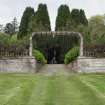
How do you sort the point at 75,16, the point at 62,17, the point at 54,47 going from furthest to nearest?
the point at 75,16, the point at 62,17, the point at 54,47

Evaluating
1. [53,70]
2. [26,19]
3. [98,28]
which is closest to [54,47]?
[98,28]

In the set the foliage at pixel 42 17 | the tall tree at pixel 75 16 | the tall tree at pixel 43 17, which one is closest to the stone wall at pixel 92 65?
the foliage at pixel 42 17

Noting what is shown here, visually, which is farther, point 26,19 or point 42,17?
point 26,19

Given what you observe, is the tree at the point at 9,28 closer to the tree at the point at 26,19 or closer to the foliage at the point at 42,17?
the tree at the point at 26,19

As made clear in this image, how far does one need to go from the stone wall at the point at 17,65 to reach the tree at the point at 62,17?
99.4 feet

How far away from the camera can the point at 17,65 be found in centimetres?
2859

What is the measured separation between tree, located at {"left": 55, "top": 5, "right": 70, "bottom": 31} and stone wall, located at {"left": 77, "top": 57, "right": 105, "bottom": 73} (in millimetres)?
30359

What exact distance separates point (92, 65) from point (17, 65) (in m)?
5.69

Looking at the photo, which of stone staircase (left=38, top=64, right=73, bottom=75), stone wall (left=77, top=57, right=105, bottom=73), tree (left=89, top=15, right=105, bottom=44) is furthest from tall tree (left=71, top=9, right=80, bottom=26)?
stone wall (left=77, top=57, right=105, bottom=73)

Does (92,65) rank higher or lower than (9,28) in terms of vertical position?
lower

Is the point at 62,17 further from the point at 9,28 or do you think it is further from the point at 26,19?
the point at 9,28

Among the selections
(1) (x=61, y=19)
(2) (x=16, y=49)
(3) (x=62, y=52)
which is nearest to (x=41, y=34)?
(2) (x=16, y=49)

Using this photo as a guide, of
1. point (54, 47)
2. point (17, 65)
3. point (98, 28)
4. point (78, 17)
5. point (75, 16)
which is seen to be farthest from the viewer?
point (75, 16)

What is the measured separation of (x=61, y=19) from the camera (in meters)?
59.6
